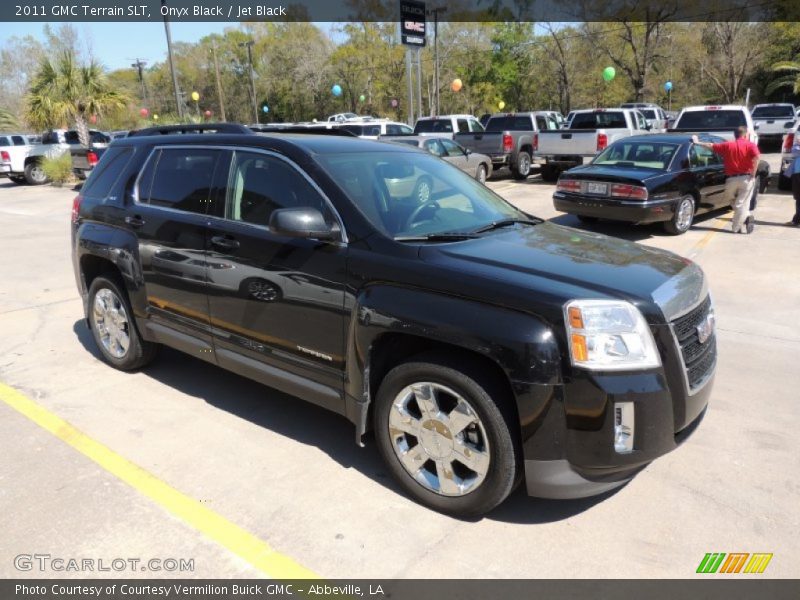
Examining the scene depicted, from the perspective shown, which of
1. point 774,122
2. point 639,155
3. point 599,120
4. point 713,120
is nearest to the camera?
point 639,155

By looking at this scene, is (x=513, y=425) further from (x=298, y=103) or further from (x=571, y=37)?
(x=298, y=103)

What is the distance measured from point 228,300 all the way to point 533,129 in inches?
676

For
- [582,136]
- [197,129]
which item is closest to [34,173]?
[582,136]

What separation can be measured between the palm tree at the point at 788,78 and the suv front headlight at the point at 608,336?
44101 mm

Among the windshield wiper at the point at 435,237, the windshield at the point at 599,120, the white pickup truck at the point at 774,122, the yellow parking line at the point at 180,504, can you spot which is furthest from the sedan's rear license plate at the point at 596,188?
the white pickup truck at the point at 774,122

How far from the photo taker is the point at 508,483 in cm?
283

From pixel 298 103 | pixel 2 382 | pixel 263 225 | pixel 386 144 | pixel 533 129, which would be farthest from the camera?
pixel 298 103

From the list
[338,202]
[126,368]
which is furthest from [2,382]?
[338,202]

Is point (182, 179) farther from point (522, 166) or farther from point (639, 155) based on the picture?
point (522, 166)

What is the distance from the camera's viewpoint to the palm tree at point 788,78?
127 ft

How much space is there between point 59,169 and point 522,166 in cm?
1619

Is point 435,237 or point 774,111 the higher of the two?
point 774,111

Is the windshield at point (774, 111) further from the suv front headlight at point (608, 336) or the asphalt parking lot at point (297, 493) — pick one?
the suv front headlight at point (608, 336)

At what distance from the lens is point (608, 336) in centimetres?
267
